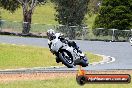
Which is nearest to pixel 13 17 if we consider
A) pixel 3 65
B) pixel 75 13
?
pixel 75 13

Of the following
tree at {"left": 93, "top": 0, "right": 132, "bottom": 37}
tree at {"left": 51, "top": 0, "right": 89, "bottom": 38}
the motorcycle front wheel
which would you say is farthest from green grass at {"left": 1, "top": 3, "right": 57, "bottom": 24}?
the motorcycle front wheel

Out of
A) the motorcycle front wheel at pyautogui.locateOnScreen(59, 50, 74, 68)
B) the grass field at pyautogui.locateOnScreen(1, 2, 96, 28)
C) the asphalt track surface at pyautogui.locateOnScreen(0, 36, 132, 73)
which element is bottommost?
the grass field at pyautogui.locateOnScreen(1, 2, 96, 28)

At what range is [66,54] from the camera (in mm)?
4848

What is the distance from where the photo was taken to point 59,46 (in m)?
4.63

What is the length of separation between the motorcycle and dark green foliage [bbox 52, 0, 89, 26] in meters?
52.6

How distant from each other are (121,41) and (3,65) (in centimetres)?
3102

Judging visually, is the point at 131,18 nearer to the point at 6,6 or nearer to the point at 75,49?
the point at 6,6

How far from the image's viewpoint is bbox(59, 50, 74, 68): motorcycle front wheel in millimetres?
4762

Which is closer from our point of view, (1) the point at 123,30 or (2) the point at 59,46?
(2) the point at 59,46

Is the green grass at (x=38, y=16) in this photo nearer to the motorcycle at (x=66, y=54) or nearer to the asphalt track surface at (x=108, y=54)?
the asphalt track surface at (x=108, y=54)

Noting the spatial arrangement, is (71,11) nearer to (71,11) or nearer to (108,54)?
(71,11)

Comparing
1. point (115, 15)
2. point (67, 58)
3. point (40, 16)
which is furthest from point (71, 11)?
point (40, 16)

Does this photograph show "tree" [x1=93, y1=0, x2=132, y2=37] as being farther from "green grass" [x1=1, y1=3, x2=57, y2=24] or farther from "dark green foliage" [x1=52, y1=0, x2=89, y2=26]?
"green grass" [x1=1, y1=3, x2=57, y2=24]

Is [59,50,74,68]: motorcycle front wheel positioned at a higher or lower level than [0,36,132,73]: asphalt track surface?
higher
